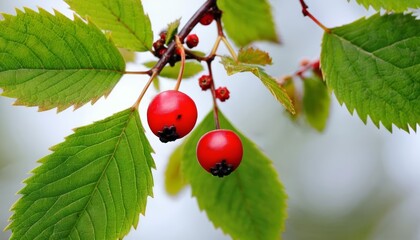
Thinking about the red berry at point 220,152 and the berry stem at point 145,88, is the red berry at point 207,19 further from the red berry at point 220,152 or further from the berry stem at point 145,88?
the red berry at point 220,152

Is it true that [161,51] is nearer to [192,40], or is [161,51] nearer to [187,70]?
[192,40]

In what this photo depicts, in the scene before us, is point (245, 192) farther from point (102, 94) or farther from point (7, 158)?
point (7, 158)

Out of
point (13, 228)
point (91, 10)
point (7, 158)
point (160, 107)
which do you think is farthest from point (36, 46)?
point (7, 158)

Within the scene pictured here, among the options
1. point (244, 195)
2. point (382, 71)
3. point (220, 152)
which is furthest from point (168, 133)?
point (244, 195)

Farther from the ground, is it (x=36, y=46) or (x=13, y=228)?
(x=36, y=46)

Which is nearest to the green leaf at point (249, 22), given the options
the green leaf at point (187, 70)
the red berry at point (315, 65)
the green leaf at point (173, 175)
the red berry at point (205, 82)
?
the red berry at point (315, 65)

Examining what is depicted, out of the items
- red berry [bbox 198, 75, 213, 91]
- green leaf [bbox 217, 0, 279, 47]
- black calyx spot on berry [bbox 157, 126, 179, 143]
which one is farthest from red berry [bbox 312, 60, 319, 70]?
black calyx spot on berry [bbox 157, 126, 179, 143]
